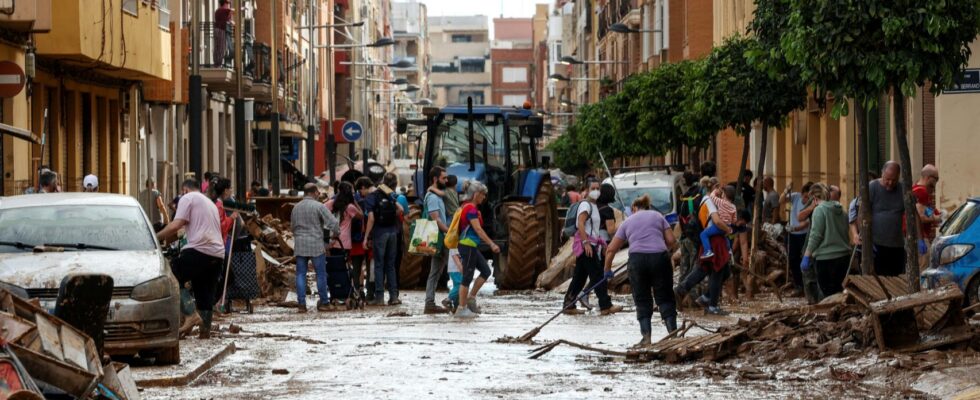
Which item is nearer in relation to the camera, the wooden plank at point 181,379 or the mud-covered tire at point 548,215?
the wooden plank at point 181,379

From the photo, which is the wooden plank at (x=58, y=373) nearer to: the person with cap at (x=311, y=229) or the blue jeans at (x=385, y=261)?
the person with cap at (x=311, y=229)

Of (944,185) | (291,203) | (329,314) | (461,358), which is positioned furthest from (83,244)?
(291,203)

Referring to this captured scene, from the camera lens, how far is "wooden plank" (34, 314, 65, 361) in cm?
1115

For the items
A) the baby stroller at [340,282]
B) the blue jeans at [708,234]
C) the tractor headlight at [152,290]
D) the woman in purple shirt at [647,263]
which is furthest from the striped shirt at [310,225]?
the tractor headlight at [152,290]

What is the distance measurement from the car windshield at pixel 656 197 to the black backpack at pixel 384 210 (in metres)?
10.8

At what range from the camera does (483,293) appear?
2669cm

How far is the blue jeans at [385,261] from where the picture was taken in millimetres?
23641

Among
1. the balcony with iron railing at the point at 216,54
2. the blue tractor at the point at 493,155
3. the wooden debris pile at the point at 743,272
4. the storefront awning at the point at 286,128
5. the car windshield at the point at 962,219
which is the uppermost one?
the balcony with iron railing at the point at 216,54

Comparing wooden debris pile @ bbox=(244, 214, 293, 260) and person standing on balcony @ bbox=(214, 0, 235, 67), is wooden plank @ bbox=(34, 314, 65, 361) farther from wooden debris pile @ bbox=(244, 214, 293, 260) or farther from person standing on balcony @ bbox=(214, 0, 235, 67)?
person standing on balcony @ bbox=(214, 0, 235, 67)

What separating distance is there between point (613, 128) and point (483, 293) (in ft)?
81.8

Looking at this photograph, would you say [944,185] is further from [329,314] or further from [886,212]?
[329,314]

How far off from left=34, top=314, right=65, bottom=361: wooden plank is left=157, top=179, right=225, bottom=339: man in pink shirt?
6109 millimetres

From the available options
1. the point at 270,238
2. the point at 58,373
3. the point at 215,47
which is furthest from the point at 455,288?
the point at 215,47

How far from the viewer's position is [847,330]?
612 inches
